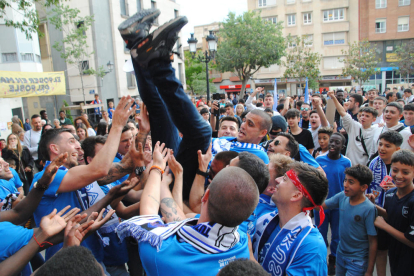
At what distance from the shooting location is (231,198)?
1.40 metres

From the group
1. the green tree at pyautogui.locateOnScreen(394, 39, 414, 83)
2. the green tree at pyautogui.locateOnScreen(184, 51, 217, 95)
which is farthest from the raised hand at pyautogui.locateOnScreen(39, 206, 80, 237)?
the green tree at pyautogui.locateOnScreen(394, 39, 414, 83)

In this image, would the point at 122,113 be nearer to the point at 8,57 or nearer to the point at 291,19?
the point at 8,57

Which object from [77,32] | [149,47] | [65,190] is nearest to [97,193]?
[65,190]

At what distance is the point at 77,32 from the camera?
52.6ft

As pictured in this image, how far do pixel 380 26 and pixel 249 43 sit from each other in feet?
58.6

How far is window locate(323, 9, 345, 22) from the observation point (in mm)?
33594

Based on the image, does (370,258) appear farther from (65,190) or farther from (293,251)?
(65,190)

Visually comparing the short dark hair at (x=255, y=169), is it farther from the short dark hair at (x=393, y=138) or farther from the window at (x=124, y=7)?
the window at (x=124, y=7)

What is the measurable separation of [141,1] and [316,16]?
2087 cm

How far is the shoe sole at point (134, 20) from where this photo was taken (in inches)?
78.8

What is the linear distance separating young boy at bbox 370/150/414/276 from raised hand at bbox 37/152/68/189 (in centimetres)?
281

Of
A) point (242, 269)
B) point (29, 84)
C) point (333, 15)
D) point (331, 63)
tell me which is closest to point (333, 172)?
point (242, 269)

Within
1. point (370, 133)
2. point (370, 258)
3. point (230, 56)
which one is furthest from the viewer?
point (230, 56)

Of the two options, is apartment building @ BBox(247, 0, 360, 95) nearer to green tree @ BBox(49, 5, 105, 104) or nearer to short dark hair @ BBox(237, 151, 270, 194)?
green tree @ BBox(49, 5, 105, 104)
